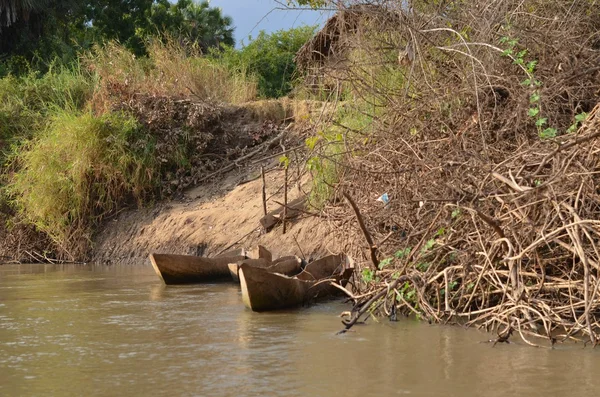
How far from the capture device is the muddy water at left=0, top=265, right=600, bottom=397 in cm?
370

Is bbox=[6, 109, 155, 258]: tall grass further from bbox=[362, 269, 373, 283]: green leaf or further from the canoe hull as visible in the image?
bbox=[362, 269, 373, 283]: green leaf

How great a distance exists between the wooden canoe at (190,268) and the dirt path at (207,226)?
3.26 ft

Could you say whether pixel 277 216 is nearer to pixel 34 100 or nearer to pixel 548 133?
pixel 548 133

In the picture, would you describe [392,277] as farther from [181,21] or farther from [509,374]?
[181,21]

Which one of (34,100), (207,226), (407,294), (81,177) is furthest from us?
(34,100)

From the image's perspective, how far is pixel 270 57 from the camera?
16.5 metres

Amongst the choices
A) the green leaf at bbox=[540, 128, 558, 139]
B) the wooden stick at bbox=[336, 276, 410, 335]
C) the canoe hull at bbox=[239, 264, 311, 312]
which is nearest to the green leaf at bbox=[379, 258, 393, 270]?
the wooden stick at bbox=[336, 276, 410, 335]

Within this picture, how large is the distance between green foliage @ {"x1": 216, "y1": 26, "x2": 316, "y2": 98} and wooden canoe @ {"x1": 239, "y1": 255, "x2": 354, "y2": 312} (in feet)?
27.5

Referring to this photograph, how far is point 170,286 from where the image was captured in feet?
24.4

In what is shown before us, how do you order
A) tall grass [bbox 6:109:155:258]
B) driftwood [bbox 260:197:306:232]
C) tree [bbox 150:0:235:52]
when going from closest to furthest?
driftwood [bbox 260:197:306:232]
tall grass [bbox 6:109:155:258]
tree [bbox 150:0:235:52]

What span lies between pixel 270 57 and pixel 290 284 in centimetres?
1131

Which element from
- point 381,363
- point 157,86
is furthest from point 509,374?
point 157,86

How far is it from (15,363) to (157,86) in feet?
24.9

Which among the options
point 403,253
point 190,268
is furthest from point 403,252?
point 190,268
